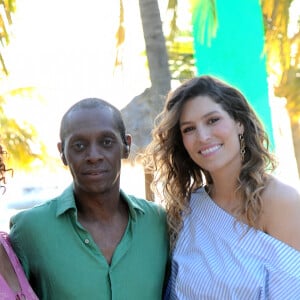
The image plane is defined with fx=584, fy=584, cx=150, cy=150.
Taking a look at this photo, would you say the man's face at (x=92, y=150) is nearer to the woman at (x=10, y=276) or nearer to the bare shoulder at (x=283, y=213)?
the woman at (x=10, y=276)

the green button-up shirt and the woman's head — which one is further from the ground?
the woman's head

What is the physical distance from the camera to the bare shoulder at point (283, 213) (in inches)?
115

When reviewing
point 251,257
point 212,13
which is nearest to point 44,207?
point 251,257

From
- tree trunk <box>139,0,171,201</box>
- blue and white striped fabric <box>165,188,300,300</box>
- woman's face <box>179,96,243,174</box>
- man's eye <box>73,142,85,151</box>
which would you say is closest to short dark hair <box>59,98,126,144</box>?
man's eye <box>73,142,85,151</box>

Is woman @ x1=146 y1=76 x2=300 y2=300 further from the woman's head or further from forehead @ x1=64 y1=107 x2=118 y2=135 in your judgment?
forehead @ x1=64 y1=107 x2=118 y2=135

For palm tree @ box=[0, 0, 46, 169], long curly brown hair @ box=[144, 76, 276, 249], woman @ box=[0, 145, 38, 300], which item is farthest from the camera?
palm tree @ box=[0, 0, 46, 169]

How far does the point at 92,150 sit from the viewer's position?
2.94m

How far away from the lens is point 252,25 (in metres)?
6.52

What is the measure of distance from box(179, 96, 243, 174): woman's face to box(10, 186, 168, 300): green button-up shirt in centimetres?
57

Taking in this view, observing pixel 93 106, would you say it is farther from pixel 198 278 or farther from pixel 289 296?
pixel 289 296

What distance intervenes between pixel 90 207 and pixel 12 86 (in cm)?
1459

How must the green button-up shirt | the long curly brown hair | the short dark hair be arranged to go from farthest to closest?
the long curly brown hair → the short dark hair → the green button-up shirt

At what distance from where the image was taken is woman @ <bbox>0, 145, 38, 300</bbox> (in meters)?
2.42

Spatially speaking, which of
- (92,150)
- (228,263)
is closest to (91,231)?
(92,150)
